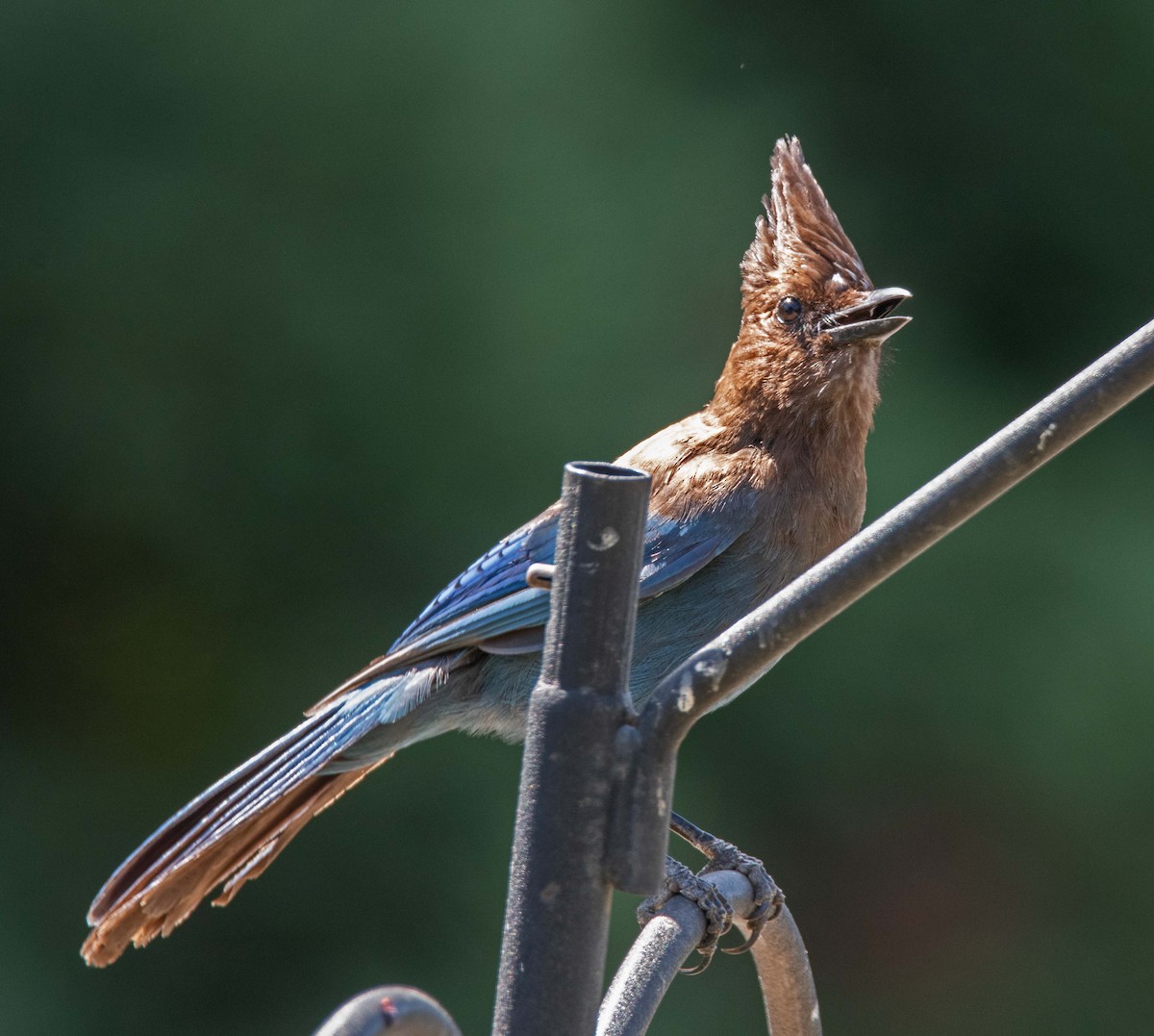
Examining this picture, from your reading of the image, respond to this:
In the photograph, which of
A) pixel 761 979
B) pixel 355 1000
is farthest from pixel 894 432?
pixel 355 1000

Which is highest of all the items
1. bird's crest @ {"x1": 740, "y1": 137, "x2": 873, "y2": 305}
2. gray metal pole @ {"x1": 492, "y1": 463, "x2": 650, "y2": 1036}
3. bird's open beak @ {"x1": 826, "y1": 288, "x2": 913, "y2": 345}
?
bird's crest @ {"x1": 740, "y1": 137, "x2": 873, "y2": 305}

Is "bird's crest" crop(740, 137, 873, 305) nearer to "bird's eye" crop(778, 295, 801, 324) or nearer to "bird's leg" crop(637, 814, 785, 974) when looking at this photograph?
"bird's eye" crop(778, 295, 801, 324)

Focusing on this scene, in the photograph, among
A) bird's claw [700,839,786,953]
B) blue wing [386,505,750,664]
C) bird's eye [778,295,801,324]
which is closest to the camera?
bird's claw [700,839,786,953]

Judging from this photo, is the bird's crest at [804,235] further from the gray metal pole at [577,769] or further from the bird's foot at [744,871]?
the gray metal pole at [577,769]

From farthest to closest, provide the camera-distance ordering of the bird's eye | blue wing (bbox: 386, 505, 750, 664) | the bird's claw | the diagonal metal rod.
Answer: the bird's eye, blue wing (bbox: 386, 505, 750, 664), the bird's claw, the diagonal metal rod

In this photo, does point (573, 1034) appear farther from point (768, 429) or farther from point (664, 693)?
point (768, 429)

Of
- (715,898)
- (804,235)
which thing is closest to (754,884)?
(715,898)

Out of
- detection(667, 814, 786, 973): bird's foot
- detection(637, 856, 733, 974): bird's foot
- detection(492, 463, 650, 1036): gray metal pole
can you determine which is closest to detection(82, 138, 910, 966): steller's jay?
detection(667, 814, 786, 973): bird's foot
